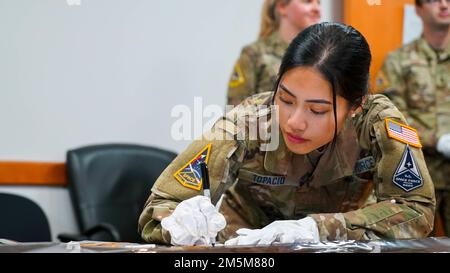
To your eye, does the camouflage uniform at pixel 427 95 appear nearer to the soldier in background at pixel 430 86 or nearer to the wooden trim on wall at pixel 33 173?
the soldier in background at pixel 430 86

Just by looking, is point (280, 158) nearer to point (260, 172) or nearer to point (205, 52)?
point (260, 172)

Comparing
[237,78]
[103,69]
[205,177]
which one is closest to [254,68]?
[237,78]

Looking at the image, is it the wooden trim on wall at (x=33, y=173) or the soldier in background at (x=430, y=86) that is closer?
the soldier in background at (x=430, y=86)

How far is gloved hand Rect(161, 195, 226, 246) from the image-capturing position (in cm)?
94

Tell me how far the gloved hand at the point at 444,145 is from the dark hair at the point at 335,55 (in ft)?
1.93

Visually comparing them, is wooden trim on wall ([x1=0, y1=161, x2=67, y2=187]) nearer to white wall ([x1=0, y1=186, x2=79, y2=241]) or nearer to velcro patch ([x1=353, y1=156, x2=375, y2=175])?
white wall ([x1=0, y1=186, x2=79, y2=241])

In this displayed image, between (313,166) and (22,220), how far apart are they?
75cm

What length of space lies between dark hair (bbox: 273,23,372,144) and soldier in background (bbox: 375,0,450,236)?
239 mm

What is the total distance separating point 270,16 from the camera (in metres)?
1.45

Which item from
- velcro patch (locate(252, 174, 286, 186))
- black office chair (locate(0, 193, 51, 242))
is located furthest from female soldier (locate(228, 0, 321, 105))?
black office chair (locate(0, 193, 51, 242))

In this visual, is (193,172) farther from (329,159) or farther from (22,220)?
(22,220)

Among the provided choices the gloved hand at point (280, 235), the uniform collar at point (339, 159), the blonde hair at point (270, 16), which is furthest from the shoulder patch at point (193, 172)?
the blonde hair at point (270, 16)

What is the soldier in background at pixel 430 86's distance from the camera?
4.53 feet

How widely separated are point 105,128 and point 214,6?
22.8 inches
